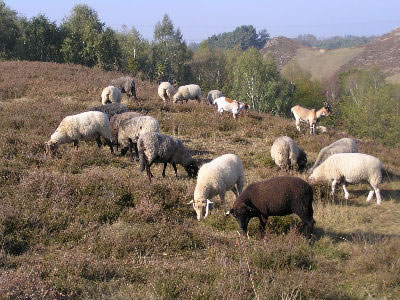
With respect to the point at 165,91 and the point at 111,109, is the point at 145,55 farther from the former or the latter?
the point at 111,109

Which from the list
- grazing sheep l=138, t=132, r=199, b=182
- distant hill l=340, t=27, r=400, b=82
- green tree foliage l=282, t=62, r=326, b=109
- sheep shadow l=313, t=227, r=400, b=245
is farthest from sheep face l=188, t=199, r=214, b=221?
distant hill l=340, t=27, r=400, b=82

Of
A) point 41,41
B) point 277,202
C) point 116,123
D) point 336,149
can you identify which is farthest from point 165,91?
point 41,41

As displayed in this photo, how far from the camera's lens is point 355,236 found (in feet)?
25.2

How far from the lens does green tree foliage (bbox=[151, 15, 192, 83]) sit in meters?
63.7

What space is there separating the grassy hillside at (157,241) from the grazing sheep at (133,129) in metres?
0.63

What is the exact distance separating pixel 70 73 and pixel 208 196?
69.4ft

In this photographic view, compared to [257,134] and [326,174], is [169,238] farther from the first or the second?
[257,134]

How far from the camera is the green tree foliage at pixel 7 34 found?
39.7 meters

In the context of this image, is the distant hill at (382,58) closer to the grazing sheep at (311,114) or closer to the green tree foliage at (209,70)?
the green tree foliage at (209,70)

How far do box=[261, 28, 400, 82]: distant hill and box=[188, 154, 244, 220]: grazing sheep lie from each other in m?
94.9

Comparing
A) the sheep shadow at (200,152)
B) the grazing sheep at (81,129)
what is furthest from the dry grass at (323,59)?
the grazing sheep at (81,129)

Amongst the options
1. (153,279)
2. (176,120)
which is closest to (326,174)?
(153,279)

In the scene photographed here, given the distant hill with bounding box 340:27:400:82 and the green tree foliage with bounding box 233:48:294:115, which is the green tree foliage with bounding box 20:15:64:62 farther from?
the distant hill with bounding box 340:27:400:82

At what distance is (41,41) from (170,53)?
1145 inches
